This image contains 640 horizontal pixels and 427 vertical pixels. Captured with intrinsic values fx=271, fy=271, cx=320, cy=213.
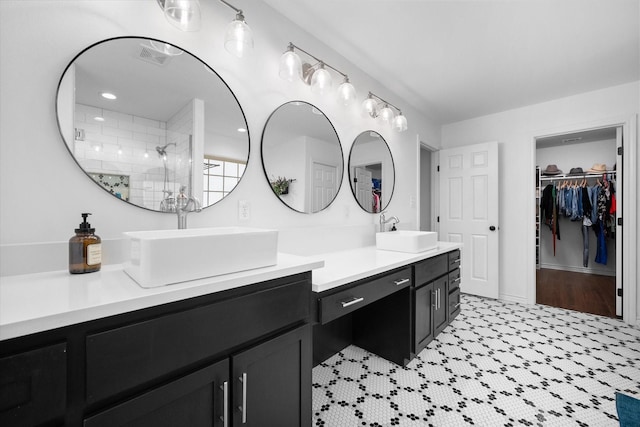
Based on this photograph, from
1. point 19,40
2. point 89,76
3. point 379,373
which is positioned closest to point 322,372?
point 379,373

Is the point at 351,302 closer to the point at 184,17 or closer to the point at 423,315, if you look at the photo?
the point at 423,315

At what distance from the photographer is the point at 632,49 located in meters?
2.23

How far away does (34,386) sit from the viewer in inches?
23.2

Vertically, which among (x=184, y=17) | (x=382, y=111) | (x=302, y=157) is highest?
(x=382, y=111)

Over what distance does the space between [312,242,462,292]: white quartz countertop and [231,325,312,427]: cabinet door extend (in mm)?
234

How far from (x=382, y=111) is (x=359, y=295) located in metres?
1.89

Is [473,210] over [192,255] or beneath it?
over

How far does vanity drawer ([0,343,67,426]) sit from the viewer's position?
0.56 metres

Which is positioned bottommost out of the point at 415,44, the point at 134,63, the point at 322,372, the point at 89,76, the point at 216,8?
the point at 322,372

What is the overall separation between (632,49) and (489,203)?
1816 mm

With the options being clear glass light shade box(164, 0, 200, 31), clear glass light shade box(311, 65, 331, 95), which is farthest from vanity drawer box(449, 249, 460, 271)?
clear glass light shade box(164, 0, 200, 31)

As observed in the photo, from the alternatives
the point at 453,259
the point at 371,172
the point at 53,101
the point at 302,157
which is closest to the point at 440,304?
the point at 453,259

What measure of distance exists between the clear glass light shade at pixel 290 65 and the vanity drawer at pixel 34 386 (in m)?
1.67

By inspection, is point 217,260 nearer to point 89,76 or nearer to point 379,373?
point 89,76
